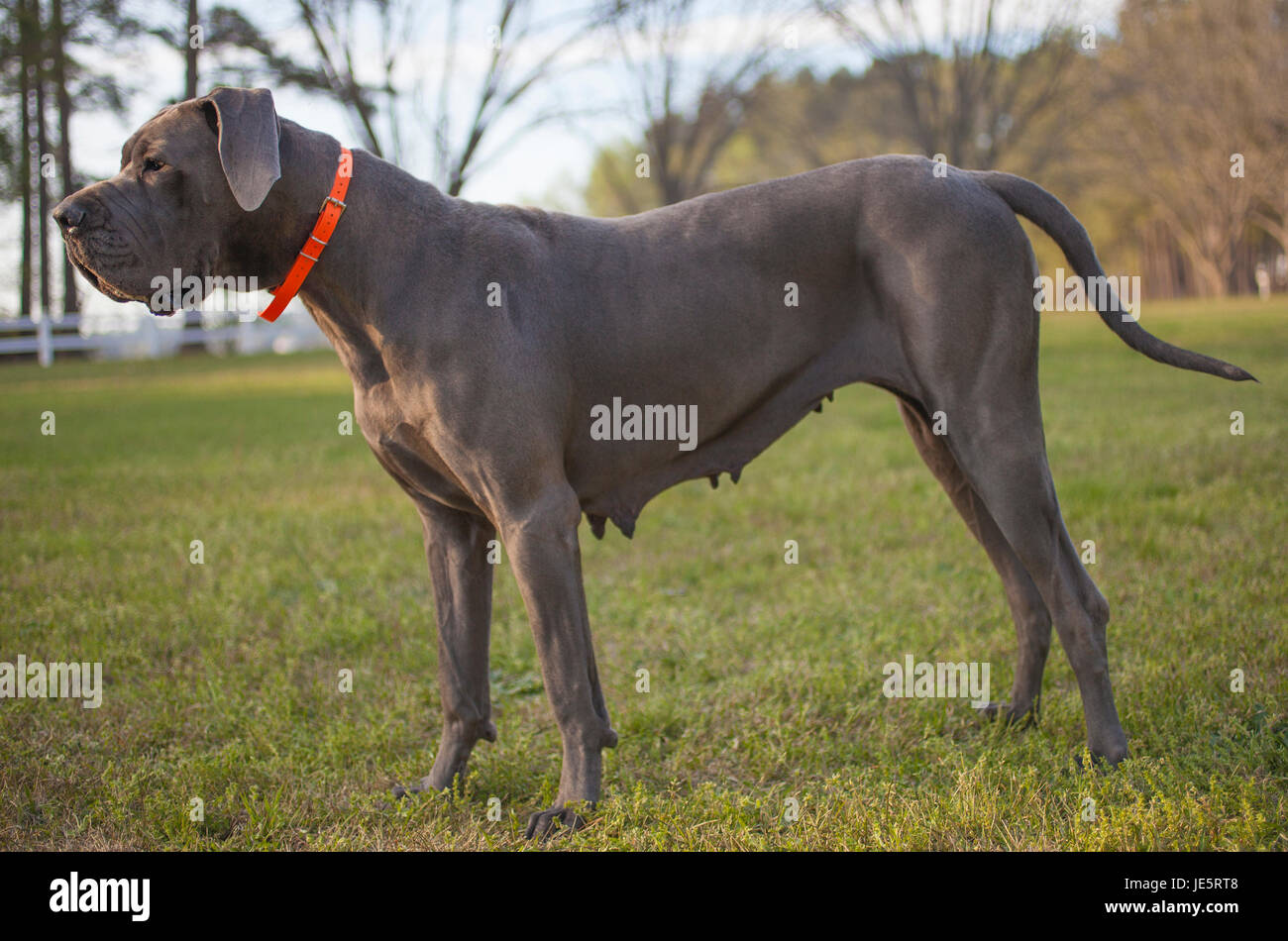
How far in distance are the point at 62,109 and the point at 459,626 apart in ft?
82.6

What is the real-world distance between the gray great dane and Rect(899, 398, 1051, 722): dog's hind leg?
0.98 feet

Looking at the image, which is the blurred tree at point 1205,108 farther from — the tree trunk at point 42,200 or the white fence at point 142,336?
the tree trunk at point 42,200

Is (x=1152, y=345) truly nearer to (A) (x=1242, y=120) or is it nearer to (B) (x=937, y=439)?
(B) (x=937, y=439)

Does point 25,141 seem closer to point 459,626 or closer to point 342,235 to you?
point 342,235

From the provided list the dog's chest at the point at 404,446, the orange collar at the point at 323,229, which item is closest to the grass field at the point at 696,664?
the dog's chest at the point at 404,446

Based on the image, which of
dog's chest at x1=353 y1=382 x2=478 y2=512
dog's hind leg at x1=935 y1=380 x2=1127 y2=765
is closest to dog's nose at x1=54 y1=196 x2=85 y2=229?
dog's chest at x1=353 y1=382 x2=478 y2=512

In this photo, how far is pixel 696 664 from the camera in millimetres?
4266

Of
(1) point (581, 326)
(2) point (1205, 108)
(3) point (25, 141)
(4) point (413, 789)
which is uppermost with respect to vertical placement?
(2) point (1205, 108)

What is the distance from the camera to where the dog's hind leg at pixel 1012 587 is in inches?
139

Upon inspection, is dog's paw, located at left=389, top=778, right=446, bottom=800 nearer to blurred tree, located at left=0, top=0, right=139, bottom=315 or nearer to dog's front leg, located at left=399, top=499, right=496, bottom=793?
dog's front leg, located at left=399, top=499, right=496, bottom=793

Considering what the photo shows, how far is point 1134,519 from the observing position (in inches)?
231

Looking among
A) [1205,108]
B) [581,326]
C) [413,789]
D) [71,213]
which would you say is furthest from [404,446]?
[1205,108]

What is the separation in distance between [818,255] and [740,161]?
36.2m

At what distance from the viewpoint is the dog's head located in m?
2.60
